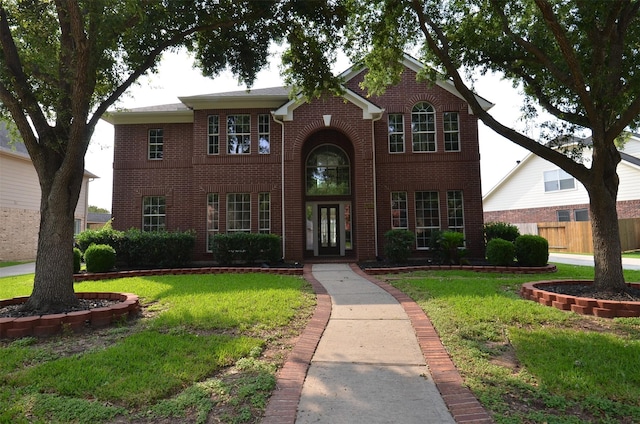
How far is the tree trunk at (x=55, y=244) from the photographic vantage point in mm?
5930

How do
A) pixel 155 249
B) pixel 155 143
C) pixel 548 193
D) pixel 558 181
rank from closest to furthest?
pixel 155 249
pixel 155 143
pixel 558 181
pixel 548 193

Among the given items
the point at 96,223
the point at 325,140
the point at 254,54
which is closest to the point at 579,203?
the point at 325,140

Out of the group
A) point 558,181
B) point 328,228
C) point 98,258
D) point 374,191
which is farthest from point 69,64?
point 558,181

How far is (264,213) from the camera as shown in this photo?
14.5 m

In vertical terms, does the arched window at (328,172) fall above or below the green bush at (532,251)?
above

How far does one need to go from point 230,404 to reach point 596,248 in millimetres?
7123

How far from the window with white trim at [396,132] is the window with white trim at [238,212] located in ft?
20.0

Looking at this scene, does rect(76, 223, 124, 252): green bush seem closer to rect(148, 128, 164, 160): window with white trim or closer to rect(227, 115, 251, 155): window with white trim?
rect(148, 128, 164, 160): window with white trim

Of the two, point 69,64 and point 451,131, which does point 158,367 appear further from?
point 451,131

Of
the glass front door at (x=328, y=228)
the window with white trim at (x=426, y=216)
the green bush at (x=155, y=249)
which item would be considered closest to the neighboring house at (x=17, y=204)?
the green bush at (x=155, y=249)

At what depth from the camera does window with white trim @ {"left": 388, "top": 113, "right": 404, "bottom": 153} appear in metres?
14.7

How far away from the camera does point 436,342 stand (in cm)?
457

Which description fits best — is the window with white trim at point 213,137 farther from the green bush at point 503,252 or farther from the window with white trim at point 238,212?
the green bush at point 503,252

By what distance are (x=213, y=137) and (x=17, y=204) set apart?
12572 millimetres
